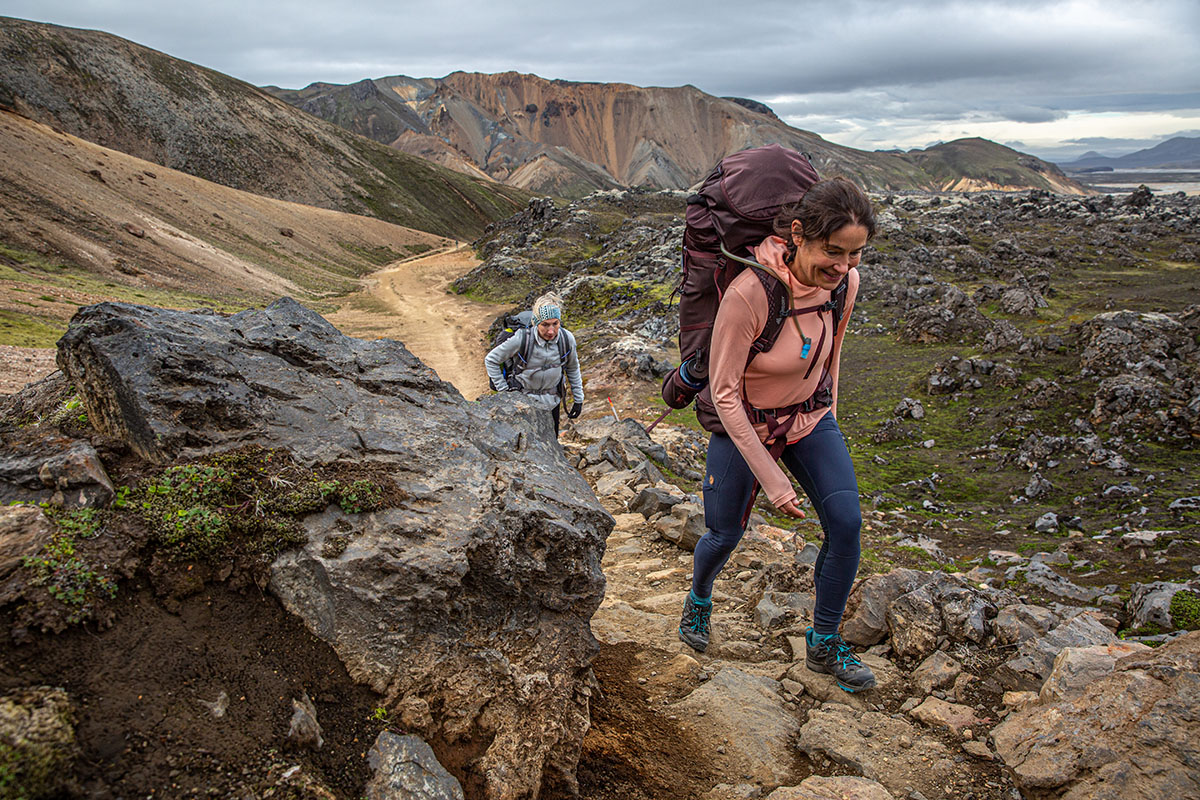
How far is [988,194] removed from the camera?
76875mm

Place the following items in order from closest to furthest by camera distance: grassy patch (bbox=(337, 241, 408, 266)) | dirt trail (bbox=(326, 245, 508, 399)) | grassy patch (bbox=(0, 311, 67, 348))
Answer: grassy patch (bbox=(0, 311, 67, 348)) < dirt trail (bbox=(326, 245, 508, 399)) < grassy patch (bbox=(337, 241, 408, 266))

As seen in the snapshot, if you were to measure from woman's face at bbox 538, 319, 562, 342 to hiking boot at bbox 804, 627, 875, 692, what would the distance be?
3992 mm

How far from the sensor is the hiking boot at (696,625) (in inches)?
175

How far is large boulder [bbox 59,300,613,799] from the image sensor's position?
278cm

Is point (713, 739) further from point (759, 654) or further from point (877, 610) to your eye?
point (877, 610)

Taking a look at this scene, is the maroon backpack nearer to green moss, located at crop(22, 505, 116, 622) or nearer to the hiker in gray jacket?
green moss, located at crop(22, 505, 116, 622)

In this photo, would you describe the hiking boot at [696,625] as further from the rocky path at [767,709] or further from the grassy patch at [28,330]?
the grassy patch at [28,330]

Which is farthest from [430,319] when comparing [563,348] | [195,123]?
[195,123]

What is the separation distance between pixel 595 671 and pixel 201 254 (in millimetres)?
41624

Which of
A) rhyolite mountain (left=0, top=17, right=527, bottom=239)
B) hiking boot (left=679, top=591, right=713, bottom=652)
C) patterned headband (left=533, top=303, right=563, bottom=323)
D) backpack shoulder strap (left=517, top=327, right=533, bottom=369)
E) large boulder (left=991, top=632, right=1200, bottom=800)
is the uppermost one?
rhyolite mountain (left=0, top=17, right=527, bottom=239)

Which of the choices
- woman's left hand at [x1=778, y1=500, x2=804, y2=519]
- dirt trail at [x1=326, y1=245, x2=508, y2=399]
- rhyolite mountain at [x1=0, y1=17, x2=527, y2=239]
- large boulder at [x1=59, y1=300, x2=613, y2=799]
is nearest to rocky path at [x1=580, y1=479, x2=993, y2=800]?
large boulder at [x1=59, y1=300, x2=613, y2=799]

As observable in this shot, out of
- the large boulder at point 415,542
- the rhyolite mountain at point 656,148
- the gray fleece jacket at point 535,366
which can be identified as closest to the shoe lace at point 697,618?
the large boulder at point 415,542

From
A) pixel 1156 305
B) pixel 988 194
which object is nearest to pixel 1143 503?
pixel 1156 305

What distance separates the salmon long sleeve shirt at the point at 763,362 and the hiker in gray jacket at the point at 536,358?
3.58m
